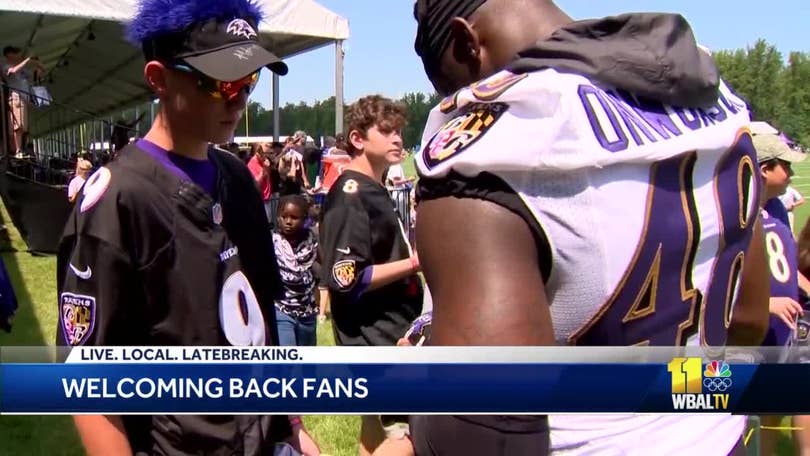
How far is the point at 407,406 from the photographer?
1576 millimetres

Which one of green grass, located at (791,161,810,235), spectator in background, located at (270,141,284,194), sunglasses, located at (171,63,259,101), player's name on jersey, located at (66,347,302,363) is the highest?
sunglasses, located at (171,63,259,101)

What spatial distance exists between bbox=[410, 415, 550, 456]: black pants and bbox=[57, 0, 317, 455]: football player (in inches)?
33.6

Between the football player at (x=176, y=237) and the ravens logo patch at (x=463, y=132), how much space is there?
34.8 inches

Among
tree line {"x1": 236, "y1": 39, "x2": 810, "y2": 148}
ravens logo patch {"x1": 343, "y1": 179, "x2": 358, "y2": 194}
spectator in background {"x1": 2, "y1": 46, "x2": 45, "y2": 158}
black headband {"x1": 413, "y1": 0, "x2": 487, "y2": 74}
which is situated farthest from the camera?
tree line {"x1": 236, "y1": 39, "x2": 810, "y2": 148}

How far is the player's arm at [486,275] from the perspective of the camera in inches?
45.7

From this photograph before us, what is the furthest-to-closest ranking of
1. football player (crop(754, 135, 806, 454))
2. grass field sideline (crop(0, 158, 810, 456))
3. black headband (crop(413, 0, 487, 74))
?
grass field sideline (crop(0, 158, 810, 456)) < football player (crop(754, 135, 806, 454)) < black headband (crop(413, 0, 487, 74))

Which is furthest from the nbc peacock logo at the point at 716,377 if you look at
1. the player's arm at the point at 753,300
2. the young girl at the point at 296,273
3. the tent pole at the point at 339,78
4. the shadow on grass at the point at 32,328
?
the tent pole at the point at 339,78

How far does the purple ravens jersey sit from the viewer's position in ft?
13.6

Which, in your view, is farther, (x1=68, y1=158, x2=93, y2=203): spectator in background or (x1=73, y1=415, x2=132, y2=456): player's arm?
(x1=68, y1=158, x2=93, y2=203): spectator in background

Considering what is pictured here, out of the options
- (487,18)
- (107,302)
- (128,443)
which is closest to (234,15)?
(107,302)

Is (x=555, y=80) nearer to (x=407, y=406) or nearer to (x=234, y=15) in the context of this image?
(x=407, y=406)

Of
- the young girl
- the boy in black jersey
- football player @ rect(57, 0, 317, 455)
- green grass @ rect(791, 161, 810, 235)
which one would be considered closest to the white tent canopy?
the boy in black jersey

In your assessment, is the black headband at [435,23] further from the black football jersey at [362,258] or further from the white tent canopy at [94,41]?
the black football jersey at [362,258]

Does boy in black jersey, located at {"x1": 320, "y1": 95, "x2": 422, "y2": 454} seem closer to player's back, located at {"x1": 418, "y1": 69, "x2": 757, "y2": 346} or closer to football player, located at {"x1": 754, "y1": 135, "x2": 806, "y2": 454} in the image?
football player, located at {"x1": 754, "y1": 135, "x2": 806, "y2": 454}
